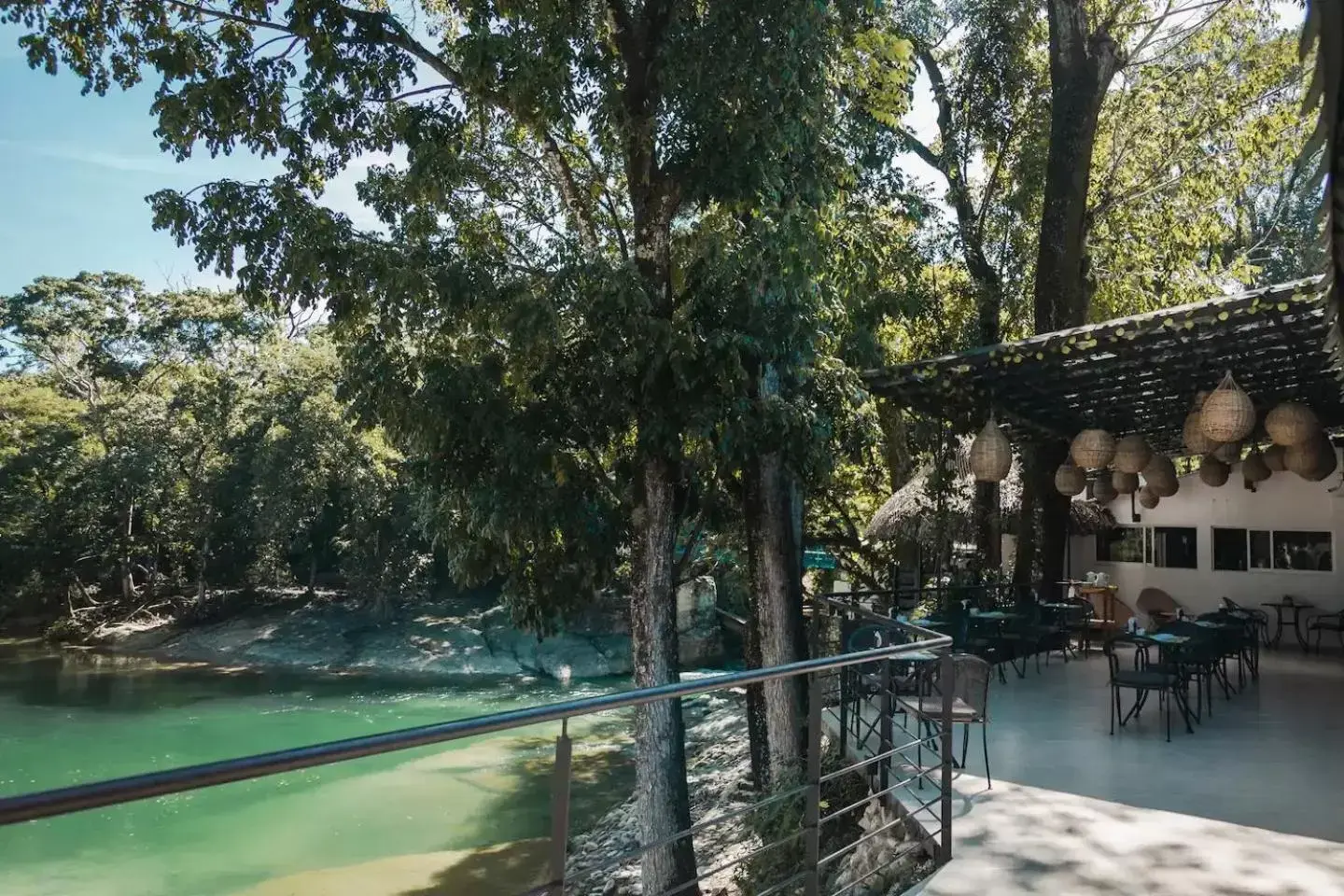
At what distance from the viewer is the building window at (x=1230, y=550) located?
48.2 ft

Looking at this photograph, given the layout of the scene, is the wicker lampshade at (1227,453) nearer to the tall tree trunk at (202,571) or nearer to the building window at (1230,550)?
the building window at (1230,550)

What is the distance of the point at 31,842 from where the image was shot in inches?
509

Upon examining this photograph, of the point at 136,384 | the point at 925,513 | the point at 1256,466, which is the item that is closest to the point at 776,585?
the point at 925,513

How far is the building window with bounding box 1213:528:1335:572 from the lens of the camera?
13.8m

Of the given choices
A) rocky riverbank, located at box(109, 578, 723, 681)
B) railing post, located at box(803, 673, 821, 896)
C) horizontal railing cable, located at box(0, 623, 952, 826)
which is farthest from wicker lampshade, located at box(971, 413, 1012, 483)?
rocky riverbank, located at box(109, 578, 723, 681)

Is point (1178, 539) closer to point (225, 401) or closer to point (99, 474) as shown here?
point (225, 401)

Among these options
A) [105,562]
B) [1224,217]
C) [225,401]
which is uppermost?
[1224,217]

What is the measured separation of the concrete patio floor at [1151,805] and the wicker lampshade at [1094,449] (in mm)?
2014

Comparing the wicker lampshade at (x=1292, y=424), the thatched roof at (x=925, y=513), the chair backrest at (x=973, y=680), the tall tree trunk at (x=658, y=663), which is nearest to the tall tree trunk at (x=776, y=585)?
the tall tree trunk at (x=658, y=663)

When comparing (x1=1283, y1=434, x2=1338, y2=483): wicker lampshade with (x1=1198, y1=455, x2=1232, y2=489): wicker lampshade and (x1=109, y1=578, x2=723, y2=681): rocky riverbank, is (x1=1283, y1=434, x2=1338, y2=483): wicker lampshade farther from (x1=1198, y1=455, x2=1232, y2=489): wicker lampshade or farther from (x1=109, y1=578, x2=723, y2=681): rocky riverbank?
(x1=109, y1=578, x2=723, y2=681): rocky riverbank

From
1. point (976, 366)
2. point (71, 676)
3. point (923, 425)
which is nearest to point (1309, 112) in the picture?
point (976, 366)

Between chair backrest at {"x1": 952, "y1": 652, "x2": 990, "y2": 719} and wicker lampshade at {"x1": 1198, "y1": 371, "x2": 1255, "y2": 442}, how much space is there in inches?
93.6

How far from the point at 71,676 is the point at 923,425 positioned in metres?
19.4

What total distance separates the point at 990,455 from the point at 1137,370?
1.19 meters
